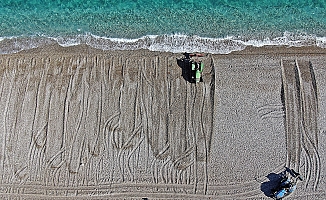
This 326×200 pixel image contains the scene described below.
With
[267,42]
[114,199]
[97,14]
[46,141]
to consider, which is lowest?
[114,199]

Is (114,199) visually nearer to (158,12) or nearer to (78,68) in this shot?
(78,68)

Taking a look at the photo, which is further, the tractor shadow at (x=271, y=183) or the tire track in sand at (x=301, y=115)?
the tire track in sand at (x=301, y=115)

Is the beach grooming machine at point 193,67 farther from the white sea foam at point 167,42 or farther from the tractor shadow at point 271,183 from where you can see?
the tractor shadow at point 271,183

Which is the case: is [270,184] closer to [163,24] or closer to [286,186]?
[286,186]

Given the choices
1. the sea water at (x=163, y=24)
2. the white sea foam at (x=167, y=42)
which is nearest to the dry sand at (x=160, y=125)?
the white sea foam at (x=167, y=42)

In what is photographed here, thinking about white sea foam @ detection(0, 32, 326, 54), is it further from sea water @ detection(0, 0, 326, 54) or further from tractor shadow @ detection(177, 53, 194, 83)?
tractor shadow @ detection(177, 53, 194, 83)

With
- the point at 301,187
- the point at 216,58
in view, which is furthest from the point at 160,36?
the point at 301,187
